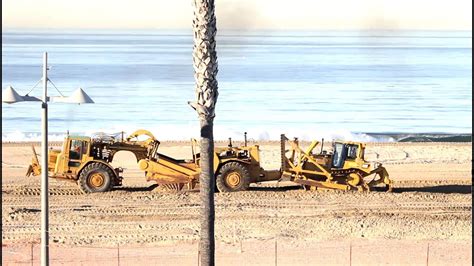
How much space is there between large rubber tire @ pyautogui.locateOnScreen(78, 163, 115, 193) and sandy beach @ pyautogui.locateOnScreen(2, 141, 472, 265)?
30cm

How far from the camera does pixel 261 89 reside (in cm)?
8262

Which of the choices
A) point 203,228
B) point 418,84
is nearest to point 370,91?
point 418,84

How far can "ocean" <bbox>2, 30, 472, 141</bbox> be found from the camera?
60956 millimetres

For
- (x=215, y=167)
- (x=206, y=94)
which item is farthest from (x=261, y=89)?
(x=206, y=94)

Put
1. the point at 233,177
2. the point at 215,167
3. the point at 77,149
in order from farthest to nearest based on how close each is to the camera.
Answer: the point at 233,177 < the point at 77,149 < the point at 215,167

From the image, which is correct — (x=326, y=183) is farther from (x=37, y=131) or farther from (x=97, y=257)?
(x=37, y=131)

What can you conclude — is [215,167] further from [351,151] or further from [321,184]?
[351,151]

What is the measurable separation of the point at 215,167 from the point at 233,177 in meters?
0.70

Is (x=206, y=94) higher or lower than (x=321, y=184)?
higher

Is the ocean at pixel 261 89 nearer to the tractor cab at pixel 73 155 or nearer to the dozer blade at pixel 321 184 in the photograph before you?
the tractor cab at pixel 73 155

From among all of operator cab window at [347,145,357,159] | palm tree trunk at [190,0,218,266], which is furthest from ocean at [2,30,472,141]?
palm tree trunk at [190,0,218,266]

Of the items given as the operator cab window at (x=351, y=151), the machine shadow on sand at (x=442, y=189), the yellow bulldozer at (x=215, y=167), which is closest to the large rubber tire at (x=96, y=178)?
the yellow bulldozer at (x=215, y=167)

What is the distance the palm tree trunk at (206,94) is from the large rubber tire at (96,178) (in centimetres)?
1388

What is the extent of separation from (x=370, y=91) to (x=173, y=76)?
1708cm
